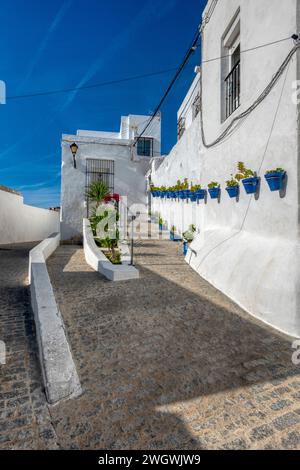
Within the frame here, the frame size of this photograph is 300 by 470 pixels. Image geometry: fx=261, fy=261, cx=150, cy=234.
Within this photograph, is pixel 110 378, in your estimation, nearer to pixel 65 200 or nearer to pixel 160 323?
pixel 160 323

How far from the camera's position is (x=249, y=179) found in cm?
416

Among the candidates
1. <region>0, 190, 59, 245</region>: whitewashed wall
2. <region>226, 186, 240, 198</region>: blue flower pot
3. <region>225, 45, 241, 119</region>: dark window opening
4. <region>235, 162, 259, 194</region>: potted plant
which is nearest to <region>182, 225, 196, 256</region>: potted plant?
<region>226, 186, 240, 198</region>: blue flower pot

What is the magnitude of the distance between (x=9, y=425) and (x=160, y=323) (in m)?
1.93

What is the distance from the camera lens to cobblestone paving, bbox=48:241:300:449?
1832 millimetres

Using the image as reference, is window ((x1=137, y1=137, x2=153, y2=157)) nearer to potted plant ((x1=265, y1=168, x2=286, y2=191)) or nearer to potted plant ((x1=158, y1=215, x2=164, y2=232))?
potted plant ((x1=158, y1=215, x2=164, y2=232))

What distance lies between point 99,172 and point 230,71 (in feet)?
30.3

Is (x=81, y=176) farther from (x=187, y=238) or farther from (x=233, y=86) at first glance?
(x=233, y=86)

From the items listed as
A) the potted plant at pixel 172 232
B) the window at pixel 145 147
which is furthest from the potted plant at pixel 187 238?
the window at pixel 145 147

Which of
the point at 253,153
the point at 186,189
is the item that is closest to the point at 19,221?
the point at 186,189

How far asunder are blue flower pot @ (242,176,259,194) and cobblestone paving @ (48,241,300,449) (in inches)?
70.4

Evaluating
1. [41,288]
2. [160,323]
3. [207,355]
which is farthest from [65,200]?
[207,355]

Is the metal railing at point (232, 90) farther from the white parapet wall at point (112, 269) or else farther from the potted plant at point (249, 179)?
the white parapet wall at point (112, 269)

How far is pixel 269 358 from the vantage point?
2.67 meters

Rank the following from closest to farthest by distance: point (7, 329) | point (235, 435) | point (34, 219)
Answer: point (235, 435) → point (7, 329) → point (34, 219)
